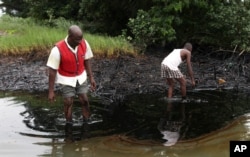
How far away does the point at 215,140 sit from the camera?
6215 mm

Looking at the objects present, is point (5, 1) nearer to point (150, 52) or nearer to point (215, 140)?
point (150, 52)

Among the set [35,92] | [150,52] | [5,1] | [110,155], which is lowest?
[110,155]

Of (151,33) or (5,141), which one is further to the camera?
(151,33)

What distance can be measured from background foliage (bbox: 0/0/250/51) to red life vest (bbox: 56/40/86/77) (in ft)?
21.2

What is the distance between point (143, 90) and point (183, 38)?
483 centimetres

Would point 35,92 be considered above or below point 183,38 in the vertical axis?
below

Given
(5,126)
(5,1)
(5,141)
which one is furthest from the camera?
(5,1)

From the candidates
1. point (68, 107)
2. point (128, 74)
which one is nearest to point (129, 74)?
point (128, 74)

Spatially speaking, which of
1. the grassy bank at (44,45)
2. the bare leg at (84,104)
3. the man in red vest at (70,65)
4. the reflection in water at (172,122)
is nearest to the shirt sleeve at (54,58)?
the man in red vest at (70,65)

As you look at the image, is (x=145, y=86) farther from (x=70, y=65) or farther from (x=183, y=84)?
(x=70, y=65)

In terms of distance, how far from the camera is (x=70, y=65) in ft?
20.3

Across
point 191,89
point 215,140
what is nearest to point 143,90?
point 191,89

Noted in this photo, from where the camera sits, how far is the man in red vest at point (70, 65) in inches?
235

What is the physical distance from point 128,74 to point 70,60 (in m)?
4.81
